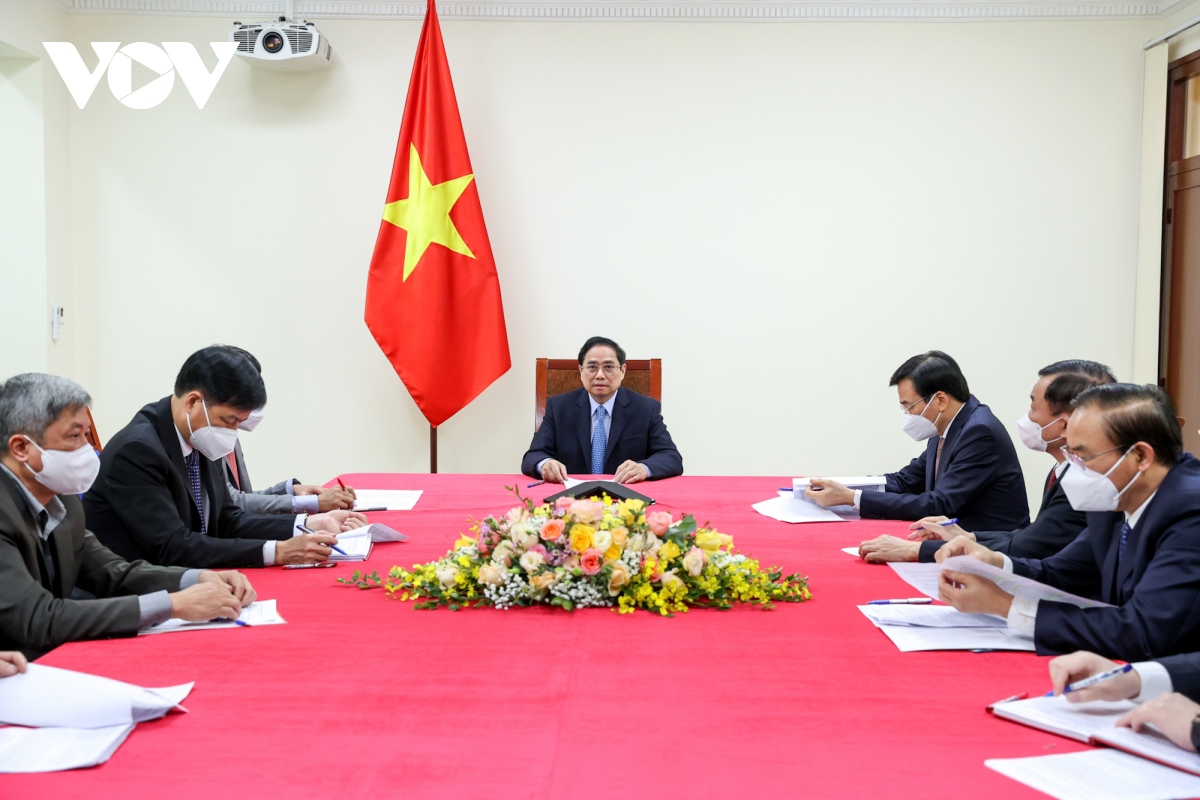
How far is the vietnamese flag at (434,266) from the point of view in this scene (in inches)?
217

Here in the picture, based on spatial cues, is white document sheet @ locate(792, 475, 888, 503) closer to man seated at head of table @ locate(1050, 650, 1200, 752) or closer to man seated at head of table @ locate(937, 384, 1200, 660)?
man seated at head of table @ locate(937, 384, 1200, 660)

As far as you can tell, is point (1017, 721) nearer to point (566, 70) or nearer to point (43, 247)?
point (566, 70)

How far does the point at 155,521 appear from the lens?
8.73 feet

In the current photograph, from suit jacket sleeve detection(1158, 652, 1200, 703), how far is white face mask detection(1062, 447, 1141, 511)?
497 mm

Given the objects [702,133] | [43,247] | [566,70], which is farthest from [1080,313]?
[43,247]

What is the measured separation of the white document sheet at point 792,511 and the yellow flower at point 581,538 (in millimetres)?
1292

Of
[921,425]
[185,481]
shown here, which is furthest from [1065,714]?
[185,481]

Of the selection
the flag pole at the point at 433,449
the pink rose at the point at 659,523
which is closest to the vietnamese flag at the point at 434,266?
the flag pole at the point at 433,449

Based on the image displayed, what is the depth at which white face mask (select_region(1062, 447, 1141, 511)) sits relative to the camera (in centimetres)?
207

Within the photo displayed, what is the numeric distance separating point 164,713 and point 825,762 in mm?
1024

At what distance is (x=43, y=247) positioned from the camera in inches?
216

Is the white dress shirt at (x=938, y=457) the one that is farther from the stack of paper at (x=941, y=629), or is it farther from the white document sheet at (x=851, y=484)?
the stack of paper at (x=941, y=629)

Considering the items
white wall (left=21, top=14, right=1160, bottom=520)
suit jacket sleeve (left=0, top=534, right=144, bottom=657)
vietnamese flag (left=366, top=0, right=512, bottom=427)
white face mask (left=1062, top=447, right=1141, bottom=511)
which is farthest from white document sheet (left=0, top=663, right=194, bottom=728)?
white wall (left=21, top=14, right=1160, bottom=520)

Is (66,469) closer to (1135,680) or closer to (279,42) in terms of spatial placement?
(1135,680)
